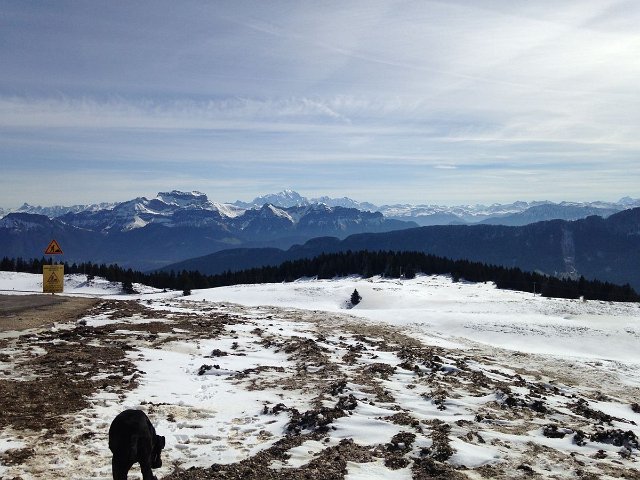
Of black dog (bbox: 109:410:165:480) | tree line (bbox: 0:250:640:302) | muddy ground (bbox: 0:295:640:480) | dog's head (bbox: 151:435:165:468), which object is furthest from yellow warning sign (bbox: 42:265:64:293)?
black dog (bbox: 109:410:165:480)

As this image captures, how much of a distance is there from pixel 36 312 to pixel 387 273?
3177 inches

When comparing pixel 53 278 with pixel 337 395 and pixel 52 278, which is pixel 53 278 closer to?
pixel 52 278

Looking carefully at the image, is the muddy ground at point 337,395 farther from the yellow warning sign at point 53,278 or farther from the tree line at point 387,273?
the tree line at point 387,273

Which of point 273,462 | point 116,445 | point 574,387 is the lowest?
point 574,387

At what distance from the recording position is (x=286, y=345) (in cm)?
2356

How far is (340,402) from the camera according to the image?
14.1m

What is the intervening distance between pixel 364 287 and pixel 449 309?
18915mm

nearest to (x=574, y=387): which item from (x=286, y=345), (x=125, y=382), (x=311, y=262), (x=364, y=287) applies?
(x=286, y=345)

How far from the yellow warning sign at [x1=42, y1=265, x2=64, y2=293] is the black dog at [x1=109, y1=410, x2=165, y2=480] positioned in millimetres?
46087

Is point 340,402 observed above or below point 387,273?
below

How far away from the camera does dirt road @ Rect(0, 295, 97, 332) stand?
2573cm

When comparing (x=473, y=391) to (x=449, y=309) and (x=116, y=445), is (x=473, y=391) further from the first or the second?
(x=449, y=309)

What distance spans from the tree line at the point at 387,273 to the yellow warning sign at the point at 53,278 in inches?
1581

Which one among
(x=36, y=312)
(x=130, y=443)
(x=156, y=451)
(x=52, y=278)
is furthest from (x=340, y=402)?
(x=52, y=278)
